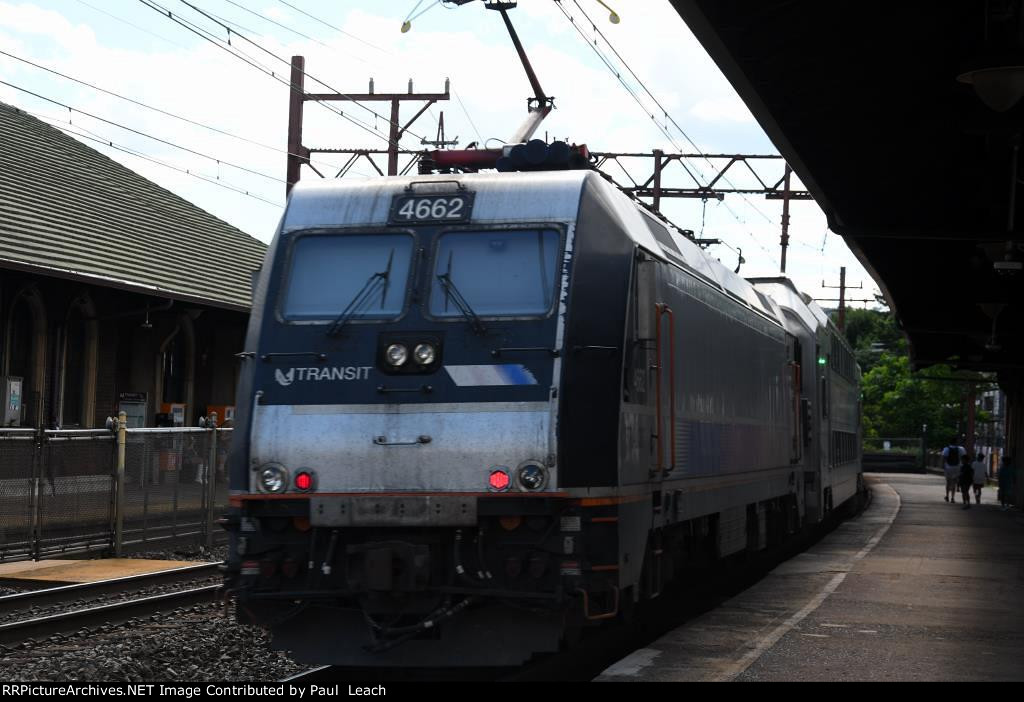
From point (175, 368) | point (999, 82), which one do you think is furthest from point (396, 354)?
point (175, 368)

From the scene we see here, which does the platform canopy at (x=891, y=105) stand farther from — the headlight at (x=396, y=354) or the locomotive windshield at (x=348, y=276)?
the headlight at (x=396, y=354)

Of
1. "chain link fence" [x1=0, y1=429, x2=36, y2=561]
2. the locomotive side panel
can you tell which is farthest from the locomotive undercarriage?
"chain link fence" [x1=0, y1=429, x2=36, y2=561]

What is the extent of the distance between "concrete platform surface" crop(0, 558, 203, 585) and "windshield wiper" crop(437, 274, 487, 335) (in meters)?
7.52

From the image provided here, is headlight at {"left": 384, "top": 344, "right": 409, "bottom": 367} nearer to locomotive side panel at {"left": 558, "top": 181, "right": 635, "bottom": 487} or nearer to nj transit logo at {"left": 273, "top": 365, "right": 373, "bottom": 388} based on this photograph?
nj transit logo at {"left": 273, "top": 365, "right": 373, "bottom": 388}

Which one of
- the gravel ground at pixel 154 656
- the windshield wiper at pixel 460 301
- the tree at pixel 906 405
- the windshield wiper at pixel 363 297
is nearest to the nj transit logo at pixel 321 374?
the windshield wiper at pixel 363 297

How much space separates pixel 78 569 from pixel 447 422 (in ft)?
29.0

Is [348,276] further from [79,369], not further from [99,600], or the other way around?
[79,369]

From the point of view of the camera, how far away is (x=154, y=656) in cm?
1056

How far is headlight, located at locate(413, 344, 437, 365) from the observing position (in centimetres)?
957

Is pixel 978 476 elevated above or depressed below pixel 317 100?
below

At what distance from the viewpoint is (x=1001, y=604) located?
1452cm

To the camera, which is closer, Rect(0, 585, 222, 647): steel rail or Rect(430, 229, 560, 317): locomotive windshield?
Rect(430, 229, 560, 317): locomotive windshield

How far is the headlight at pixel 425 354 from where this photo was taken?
9.57 metres

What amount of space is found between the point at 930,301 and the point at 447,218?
733 inches
